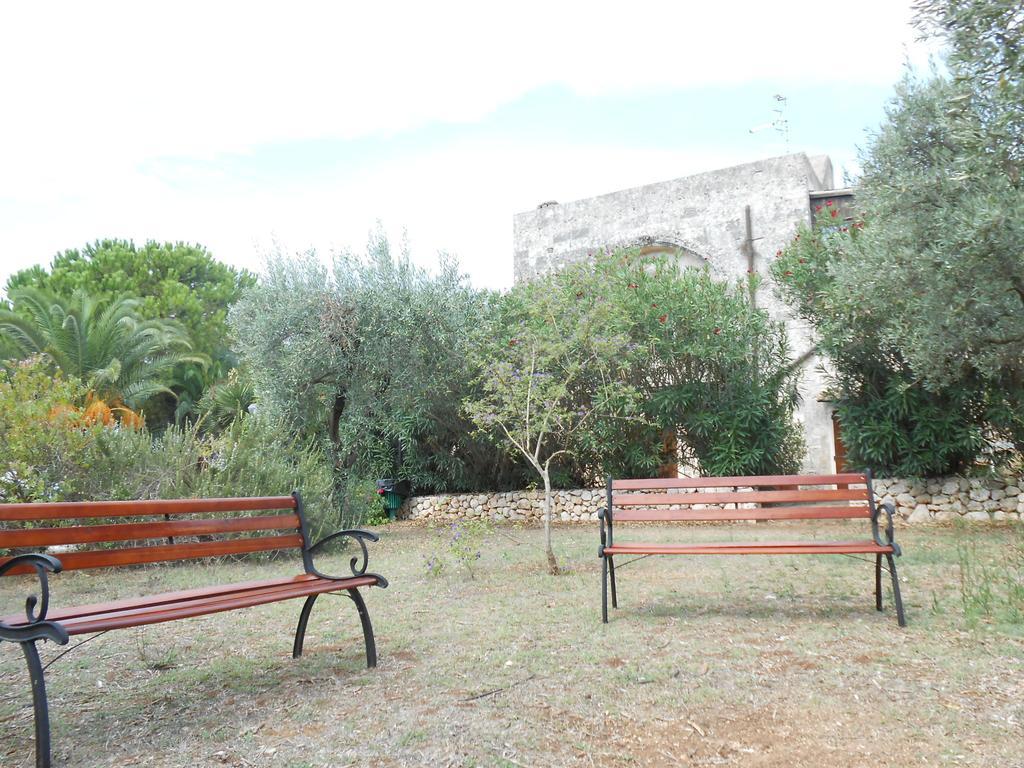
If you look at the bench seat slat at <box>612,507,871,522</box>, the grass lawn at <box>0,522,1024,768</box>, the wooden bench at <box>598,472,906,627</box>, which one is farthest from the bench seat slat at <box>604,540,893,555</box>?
the grass lawn at <box>0,522,1024,768</box>

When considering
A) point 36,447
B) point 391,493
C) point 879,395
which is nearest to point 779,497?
point 36,447

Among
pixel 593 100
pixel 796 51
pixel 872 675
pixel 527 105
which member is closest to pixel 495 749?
pixel 872 675

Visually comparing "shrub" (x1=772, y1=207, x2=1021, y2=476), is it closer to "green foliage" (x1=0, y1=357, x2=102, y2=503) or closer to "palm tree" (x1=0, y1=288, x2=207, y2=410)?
"green foliage" (x1=0, y1=357, x2=102, y2=503)

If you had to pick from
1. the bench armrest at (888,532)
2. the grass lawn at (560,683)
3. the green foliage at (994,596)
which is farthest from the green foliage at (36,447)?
the green foliage at (994,596)

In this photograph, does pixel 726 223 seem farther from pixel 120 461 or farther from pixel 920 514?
pixel 120 461

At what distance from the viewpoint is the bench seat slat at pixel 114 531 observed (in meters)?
3.15

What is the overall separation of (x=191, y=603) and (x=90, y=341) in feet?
57.3

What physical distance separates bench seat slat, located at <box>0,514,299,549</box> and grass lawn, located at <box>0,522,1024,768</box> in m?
0.80

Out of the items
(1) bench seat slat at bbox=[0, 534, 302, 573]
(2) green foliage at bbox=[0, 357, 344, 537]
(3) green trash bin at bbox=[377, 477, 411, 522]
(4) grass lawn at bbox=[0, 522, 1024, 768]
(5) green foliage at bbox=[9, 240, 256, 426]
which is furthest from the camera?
(5) green foliage at bbox=[9, 240, 256, 426]

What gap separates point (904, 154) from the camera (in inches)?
361

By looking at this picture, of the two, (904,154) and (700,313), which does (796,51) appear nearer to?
(904,154)

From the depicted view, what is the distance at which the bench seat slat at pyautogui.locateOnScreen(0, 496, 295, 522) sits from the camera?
10.2 feet

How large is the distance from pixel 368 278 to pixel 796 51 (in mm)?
7087

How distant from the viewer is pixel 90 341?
18.7 meters
